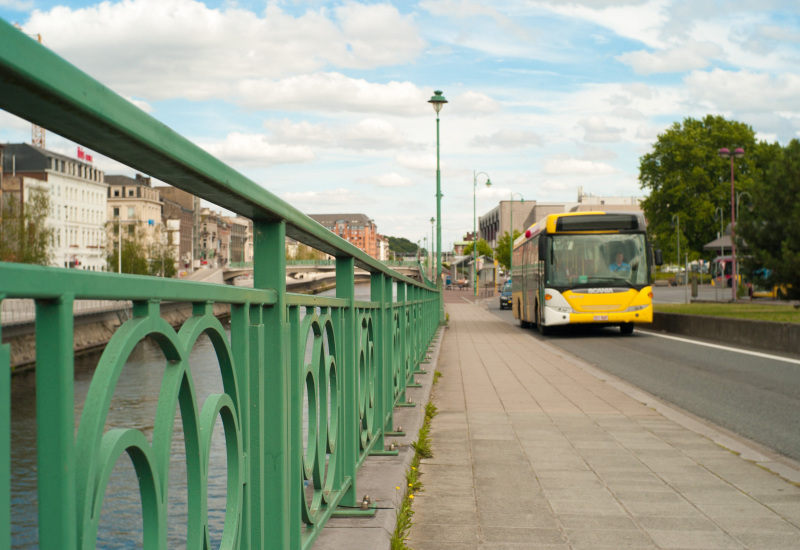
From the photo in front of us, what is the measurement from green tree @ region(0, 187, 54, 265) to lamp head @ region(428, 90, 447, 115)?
→ 30.6 metres

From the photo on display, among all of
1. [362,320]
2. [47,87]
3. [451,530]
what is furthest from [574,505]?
[47,87]

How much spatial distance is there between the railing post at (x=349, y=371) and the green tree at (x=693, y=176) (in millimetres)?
67119

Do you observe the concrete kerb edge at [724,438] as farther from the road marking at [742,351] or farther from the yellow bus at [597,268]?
the yellow bus at [597,268]

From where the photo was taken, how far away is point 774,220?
20.1 m

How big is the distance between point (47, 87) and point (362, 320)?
3.68 m

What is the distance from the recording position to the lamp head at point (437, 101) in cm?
2789

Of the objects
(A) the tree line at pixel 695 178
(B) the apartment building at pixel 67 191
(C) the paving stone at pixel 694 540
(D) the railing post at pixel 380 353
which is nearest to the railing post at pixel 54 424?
(C) the paving stone at pixel 694 540

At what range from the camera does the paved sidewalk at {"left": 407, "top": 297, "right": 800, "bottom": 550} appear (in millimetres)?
4172

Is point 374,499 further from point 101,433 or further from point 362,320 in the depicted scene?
point 101,433

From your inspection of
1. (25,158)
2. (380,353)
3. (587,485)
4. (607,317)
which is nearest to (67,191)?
(25,158)

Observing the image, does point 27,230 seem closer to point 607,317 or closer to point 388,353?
point 607,317

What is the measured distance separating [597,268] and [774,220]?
13.5 ft

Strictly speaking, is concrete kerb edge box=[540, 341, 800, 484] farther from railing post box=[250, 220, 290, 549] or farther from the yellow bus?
the yellow bus

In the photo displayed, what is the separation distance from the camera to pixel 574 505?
4777 mm
